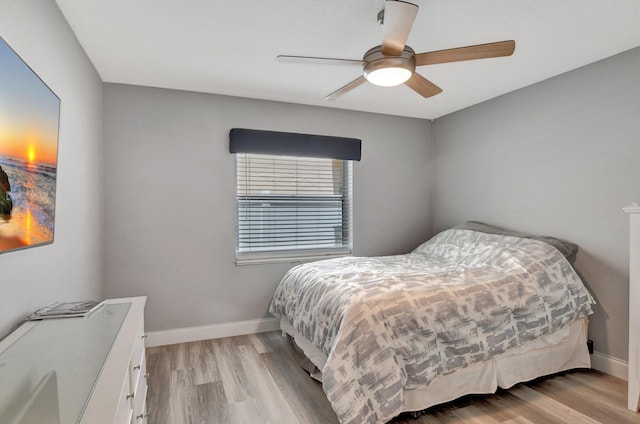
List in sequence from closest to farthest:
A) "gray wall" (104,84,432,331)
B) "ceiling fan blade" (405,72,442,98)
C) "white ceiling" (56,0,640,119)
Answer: "white ceiling" (56,0,640,119), "ceiling fan blade" (405,72,442,98), "gray wall" (104,84,432,331)

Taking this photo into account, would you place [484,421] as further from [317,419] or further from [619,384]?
[619,384]

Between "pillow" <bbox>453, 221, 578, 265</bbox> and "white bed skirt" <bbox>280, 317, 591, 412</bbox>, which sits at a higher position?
"pillow" <bbox>453, 221, 578, 265</bbox>

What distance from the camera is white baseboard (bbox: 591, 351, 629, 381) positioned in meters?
2.52

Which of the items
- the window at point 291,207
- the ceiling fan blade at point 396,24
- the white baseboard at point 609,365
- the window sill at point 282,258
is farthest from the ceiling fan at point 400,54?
the white baseboard at point 609,365

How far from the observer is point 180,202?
126 inches

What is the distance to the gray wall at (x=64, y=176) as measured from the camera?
1376mm

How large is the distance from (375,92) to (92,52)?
230 centimetres

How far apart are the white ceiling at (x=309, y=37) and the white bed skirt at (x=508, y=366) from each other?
201 centimetres

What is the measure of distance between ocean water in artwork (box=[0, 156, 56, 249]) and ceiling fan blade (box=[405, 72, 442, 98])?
2024 millimetres

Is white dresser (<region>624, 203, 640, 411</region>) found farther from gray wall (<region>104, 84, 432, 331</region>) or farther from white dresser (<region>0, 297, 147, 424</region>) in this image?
white dresser (<region>0, 297, 147, 424</region>)

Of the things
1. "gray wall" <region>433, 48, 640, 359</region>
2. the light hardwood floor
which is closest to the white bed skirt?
the light hardwood floor

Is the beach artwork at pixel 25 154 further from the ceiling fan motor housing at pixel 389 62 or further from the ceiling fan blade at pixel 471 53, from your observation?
the ceiling fan blade at pixel 471 53

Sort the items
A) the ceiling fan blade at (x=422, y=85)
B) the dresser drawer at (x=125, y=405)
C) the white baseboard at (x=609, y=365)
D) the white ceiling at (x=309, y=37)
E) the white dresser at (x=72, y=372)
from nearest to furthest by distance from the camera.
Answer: the white dresser at (x=72, y=372) < the dresser drawer at (x=125, y=405) < the white ceiling at (x=309, y=37) < the ceiling fan blade at (x=422, y=85) < the white baseboard at (x=609, y=365)

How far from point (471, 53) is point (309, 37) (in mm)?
1003
